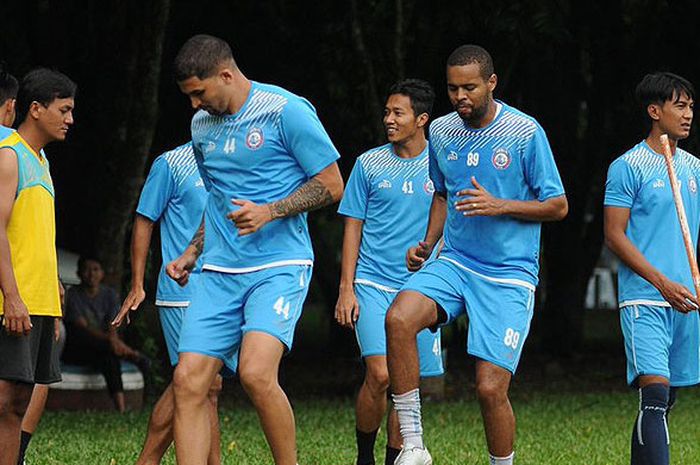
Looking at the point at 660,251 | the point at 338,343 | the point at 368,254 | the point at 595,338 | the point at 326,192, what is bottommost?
the point at 595,338

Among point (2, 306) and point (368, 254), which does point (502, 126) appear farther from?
point (2, 306)

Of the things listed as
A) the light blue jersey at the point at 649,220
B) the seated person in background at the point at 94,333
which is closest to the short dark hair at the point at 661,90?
the light blue jersey at the point at 649,220

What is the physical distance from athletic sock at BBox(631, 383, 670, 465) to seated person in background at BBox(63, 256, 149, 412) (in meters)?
8.01

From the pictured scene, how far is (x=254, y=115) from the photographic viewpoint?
24.8ft

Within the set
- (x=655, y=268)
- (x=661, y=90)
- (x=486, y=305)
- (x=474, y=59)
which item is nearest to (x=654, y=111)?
(x=661, y=90)

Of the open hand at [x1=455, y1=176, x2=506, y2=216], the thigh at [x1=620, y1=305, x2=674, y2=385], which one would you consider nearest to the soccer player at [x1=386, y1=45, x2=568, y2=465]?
the open hand at [x1=455, y1=176, x2=506, y2=216]

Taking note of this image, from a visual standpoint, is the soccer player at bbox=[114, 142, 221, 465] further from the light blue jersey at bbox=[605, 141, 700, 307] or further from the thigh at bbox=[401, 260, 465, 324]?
the light blue jersey at bbox=[605, 141, 700, 307]

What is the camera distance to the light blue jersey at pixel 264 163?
7.55 m

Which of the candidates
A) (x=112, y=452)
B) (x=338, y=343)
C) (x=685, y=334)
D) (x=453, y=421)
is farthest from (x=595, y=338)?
(x=685, y=334)

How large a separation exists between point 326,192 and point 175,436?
55.0 inches

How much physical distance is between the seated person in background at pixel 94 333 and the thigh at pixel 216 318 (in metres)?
7.95

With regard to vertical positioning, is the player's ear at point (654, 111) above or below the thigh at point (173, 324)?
above

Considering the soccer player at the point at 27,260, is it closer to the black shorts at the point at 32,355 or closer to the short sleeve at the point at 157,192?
the black shorts at the point at 32,355

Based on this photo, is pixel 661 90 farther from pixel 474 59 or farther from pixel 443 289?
pixel 443 289
